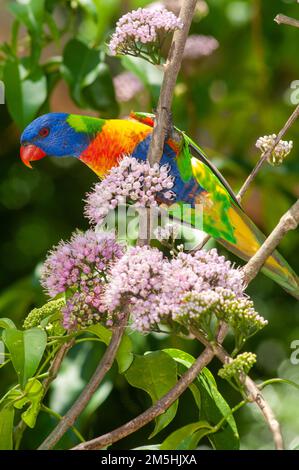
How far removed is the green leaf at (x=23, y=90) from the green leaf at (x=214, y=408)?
0.88 m

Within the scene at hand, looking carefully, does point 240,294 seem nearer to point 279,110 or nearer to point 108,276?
point 108,276

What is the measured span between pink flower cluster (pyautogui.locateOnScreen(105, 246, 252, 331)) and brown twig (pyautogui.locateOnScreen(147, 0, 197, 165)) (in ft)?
0.53

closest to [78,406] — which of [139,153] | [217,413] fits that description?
[217,413]

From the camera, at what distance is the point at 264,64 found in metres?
3.06

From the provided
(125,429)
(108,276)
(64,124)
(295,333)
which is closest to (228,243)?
(64,124)

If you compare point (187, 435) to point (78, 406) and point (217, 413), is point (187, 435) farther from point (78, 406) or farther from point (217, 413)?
point (78, 406)

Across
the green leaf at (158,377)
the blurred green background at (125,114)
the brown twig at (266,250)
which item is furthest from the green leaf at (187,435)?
the blurred green background at (125,114)

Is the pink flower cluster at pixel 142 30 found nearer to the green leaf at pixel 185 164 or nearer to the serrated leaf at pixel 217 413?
the green leaf at pixel 185 164

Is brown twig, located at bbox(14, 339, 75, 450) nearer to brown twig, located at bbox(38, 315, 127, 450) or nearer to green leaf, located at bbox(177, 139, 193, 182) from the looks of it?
brown twig, located at bbox(38, 315, 127, 450)

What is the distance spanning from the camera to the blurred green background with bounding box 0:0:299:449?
87.9 inches

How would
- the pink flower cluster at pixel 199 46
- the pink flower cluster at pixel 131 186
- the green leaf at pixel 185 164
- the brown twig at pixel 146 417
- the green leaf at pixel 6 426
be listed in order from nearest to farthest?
the brown twig at pixel 146 417 < the pink flower cluster at pixel 131 186 < the green leaf at pixel 6 426 < the green leaf at pixel 185 164 < the pink flower cluster at pixel 199 46

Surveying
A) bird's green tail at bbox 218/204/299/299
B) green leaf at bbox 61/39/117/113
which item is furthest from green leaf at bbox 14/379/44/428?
green leaf at bbox 61/39/117/113

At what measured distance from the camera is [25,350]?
1.16 metres

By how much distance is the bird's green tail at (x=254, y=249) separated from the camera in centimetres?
164
